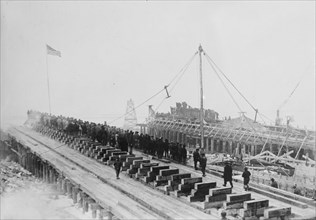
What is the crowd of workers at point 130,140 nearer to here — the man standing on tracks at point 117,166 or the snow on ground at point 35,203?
the man standing on tracks at point 117,166

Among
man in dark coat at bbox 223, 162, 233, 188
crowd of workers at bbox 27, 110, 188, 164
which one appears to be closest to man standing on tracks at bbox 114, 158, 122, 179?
crowd of workers at bbox 27, 110, 188, 164

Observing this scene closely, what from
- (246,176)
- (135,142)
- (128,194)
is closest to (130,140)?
(135,142)

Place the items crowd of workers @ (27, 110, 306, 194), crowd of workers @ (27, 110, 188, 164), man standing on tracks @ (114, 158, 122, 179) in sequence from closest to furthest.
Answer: man standing on tracks @ (114, 158, 122, 179)
crowd of workers @ (27, 110, 306, 194)
crowd of workers @ (27, 110, 188, 164)

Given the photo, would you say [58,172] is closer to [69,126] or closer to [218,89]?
[69,126]

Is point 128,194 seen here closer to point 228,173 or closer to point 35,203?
point 228,173

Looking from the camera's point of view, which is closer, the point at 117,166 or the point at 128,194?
the point at 128,194

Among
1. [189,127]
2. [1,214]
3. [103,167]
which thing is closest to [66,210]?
[1,214]

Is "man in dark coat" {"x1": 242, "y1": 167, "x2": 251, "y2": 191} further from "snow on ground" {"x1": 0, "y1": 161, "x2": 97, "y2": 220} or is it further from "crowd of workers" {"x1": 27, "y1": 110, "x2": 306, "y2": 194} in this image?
"snow on ground" {"x1": 0, "y1": 161, "x2": 97, "y2": 220}

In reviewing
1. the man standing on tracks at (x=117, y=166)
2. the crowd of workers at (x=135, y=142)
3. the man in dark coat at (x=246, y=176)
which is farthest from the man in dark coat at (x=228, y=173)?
the man standing on tracks at (x=117, y=166)
